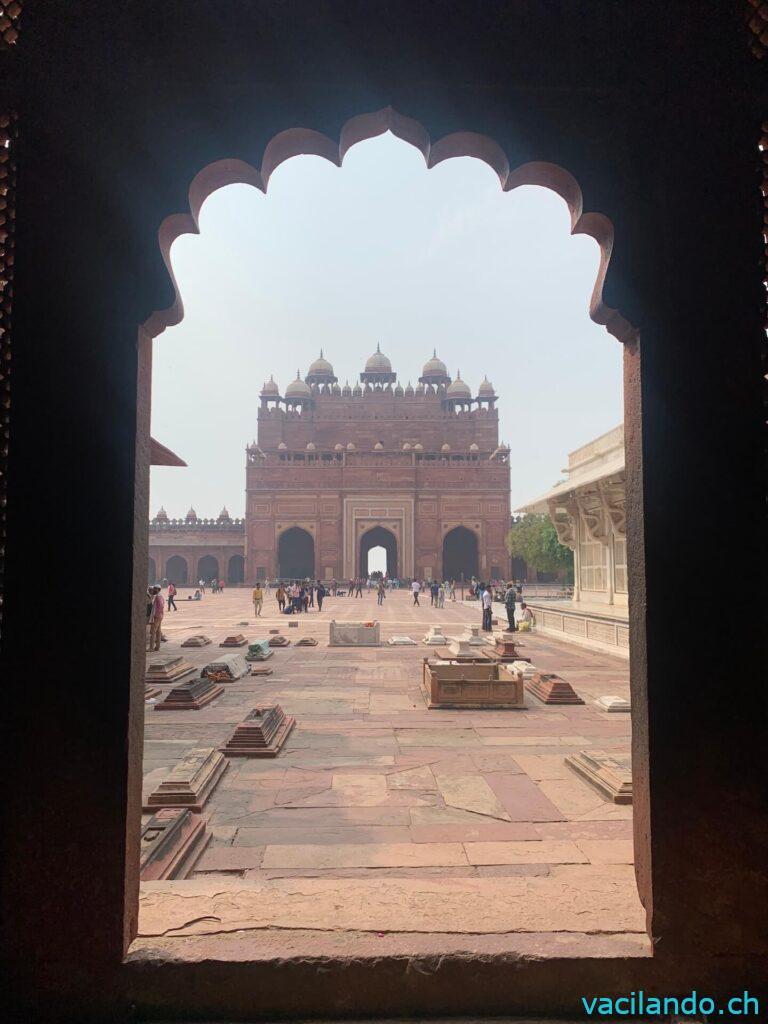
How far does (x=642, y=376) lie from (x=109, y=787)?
204cm

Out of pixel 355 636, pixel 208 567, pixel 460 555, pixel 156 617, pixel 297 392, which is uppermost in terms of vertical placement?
pixel 297 392

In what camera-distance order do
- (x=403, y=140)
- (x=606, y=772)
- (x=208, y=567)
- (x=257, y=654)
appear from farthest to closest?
(x=208, y=567), (x=257, y=654), (x=606, y=772), (x=403, y=140)

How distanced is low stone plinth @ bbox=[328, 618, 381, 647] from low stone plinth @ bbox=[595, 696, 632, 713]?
5.88 m

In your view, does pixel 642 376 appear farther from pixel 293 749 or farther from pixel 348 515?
pixel 348 515

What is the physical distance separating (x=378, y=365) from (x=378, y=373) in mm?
727

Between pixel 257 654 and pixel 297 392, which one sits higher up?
pixel 297 392

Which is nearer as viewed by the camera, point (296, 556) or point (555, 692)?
point (555, 692)

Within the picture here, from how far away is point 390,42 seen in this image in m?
2.02

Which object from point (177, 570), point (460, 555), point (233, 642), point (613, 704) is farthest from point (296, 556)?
point (613, 704)

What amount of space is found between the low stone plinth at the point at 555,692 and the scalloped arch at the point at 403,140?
17.3ft

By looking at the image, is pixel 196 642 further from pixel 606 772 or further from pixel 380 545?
pixel 380 545

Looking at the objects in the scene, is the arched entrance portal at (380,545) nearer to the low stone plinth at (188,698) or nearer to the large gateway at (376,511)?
the large gateway at (376,511)

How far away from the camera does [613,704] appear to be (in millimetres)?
6172

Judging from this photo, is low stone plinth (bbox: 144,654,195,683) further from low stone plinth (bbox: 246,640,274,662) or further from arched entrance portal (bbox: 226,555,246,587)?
arched entrance portal (bbox: 226,555,246,587)
